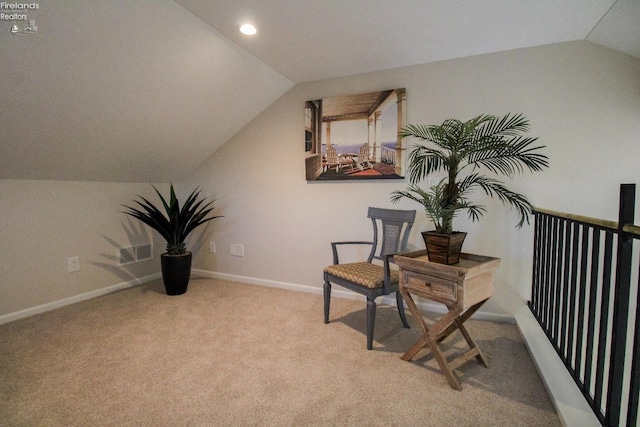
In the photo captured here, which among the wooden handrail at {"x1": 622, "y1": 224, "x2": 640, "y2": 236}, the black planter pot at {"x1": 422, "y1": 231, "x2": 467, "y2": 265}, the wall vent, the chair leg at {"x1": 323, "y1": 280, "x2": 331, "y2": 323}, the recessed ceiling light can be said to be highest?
the recessed ceiling light

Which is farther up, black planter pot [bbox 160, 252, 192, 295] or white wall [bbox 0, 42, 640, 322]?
white wall [bbox 0, 42, 640, 322]

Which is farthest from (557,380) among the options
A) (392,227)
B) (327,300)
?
(327,300)

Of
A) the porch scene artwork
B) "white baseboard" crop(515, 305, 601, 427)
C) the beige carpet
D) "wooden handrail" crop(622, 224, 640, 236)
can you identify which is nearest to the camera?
"wooden handrail" crop(622, 224, 640, 236)

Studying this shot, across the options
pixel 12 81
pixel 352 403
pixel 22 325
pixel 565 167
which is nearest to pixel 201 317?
pixel 22 325

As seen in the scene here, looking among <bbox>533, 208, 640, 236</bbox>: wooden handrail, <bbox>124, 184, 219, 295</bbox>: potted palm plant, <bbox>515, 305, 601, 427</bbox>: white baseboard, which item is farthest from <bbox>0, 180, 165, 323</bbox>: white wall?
<bbox>533, 208, 640, 236</bbox>: wooden handrail

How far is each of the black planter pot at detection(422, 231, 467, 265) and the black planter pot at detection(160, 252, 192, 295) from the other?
2404 mm

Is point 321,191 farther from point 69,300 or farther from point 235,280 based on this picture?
point 69,300

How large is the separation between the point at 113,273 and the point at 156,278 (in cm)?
52

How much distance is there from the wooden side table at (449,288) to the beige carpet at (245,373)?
0.34 feet

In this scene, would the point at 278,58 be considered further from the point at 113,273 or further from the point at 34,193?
the point at 113,273

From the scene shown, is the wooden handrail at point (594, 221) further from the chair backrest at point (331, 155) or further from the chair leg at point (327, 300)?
the chair backrest at point (331, 155)

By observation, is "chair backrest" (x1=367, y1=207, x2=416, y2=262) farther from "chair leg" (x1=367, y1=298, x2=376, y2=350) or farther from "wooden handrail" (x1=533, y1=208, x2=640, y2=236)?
"wooden handrail" (x1=533, y1=208, x2=640, y2=236)

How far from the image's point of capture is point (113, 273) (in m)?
3.20

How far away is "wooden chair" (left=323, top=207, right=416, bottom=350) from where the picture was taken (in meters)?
2.05
